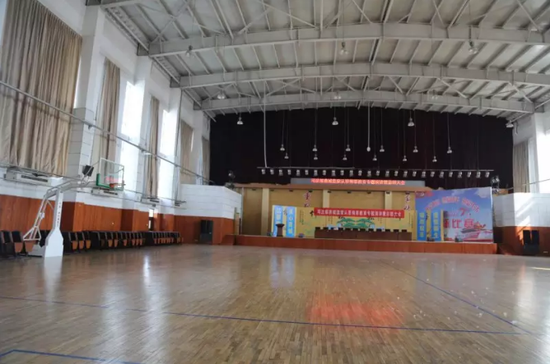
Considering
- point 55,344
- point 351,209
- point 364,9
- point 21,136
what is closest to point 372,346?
point 55,344

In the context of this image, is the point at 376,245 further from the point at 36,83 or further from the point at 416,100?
the point at 36,83

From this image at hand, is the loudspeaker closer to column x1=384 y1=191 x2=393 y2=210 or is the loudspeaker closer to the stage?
the stage

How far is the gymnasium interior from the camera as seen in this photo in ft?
9.95

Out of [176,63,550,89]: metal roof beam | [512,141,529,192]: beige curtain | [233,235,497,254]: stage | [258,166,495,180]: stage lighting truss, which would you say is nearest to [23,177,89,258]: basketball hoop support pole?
[176,63,550,89]: metal roof beam

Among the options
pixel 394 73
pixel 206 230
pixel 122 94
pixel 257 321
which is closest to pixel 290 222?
pixel 206 230

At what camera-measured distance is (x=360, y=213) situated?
21203 millimetres

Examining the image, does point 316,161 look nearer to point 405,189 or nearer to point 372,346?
point 405,189

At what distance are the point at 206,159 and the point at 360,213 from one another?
962 cm

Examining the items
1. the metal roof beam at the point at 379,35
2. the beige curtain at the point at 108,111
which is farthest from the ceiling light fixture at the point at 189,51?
the beige curtain at the point at 108,111

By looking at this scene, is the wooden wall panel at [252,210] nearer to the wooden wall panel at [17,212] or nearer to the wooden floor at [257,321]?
the wooden wall panel at [17,212]

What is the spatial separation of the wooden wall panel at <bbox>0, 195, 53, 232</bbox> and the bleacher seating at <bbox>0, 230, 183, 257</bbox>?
338 millimetres

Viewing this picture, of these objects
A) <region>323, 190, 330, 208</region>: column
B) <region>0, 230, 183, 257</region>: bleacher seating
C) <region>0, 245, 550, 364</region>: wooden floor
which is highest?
<region>323, 190, 330, 208</region>: column

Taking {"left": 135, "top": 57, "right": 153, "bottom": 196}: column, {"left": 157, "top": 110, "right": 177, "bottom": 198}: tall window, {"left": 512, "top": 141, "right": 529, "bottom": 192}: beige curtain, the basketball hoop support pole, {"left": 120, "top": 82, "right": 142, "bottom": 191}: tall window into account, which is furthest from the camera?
{"left": 512, "top": 141, "right": 529, "bottom": 192}: beige curtain

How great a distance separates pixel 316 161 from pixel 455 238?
8715 mm
